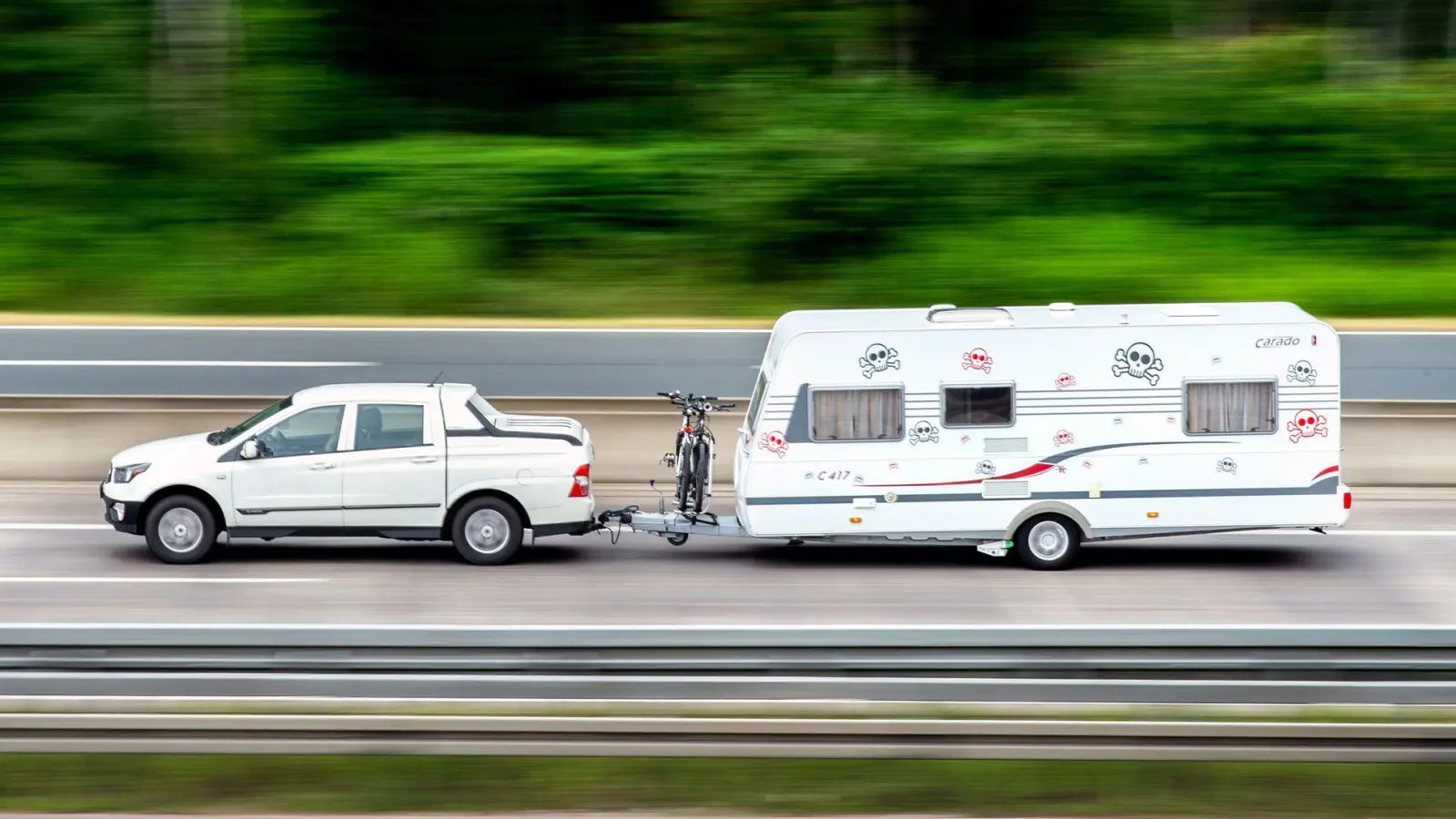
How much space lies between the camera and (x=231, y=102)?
24.3m

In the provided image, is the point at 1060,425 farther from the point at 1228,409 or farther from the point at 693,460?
the point at 693,460

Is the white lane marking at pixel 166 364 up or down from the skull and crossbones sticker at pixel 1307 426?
up

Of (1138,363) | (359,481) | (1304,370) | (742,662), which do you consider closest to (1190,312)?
(1138,363)

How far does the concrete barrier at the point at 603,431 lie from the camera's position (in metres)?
16.0

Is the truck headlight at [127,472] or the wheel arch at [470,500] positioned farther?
the wheel arch at [470,500]

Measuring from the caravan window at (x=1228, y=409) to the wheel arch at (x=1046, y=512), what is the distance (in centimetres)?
112

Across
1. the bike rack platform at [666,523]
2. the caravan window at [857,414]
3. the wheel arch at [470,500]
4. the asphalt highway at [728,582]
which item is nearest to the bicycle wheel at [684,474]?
the bike rack platform at [666,523]

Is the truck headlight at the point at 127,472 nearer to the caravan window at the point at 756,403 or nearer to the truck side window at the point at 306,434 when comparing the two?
the truck side window at the point at 306,434

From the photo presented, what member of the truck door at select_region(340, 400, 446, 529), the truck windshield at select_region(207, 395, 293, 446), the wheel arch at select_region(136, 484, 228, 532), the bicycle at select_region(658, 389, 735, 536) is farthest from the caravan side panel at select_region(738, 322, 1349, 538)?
the wheel arch at select_region(136, 484, 228, 532)

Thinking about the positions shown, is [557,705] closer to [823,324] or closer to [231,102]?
[823,324]

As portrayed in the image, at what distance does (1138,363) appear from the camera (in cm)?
1294

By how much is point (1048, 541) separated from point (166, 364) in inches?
365

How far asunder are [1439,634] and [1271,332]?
455 cm

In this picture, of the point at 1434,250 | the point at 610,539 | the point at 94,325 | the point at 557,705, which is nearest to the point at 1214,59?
the point at 1434,250
